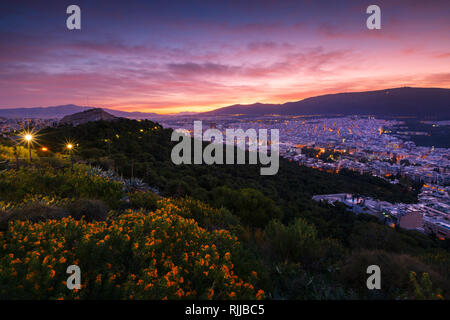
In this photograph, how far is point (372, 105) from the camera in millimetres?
94250

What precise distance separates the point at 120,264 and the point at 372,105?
117735mm

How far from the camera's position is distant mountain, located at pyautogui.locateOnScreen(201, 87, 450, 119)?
79925mm

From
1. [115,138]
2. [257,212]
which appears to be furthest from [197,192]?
[115,138]

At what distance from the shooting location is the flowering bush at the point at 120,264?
1.75m

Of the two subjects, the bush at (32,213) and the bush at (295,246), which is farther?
the bush at (295,246)

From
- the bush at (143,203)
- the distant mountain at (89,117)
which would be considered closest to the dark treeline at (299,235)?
the bush at (143,203)

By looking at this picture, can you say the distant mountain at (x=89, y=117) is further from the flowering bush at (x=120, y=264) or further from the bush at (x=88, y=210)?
the flowering bush at (x=120, y=264)

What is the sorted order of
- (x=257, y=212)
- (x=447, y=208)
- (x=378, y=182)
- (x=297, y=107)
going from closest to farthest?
(x=257, y=212), (x=447, y=208), (x=378, y=182), (x=297, y=107)

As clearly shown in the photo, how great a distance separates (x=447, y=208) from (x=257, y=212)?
1770 centimetres

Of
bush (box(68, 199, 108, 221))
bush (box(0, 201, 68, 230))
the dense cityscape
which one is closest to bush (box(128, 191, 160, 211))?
bush (box(68, 199, 108, 221))

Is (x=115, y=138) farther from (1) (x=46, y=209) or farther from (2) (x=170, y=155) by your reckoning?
(1) (x=46, y=209)

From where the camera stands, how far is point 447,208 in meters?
15.2

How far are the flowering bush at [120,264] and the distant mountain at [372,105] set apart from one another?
272ft

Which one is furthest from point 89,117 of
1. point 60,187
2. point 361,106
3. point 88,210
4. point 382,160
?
point 361,106
